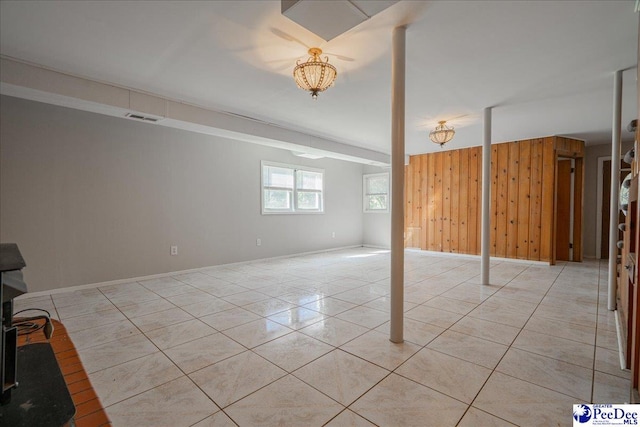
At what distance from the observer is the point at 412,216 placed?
7266 mm

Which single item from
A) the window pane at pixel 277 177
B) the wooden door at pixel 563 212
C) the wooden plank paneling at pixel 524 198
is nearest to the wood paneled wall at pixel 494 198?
the wooden plank paneling at pixel 524 198

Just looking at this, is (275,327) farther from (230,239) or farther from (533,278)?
(533,278)

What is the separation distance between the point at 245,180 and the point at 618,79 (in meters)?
5.40

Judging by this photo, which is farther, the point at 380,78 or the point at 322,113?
the point at 322,113

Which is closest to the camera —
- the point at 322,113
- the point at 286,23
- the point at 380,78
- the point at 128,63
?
the point at 286,23

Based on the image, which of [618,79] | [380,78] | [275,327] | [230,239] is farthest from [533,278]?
[230,239]

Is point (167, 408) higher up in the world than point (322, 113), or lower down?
lower down

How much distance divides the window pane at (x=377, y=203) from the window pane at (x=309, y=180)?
1848mm

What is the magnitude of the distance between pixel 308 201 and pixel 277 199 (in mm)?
991

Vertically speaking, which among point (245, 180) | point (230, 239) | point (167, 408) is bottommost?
point (167, 408)

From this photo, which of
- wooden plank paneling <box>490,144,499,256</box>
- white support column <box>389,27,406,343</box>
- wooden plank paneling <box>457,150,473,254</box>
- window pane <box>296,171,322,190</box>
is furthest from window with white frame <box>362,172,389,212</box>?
white support column <box>389,27,406,343</box>

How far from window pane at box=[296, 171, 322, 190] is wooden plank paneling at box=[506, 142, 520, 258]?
14.0 feet

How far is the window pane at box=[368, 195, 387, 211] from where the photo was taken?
8.01 metres

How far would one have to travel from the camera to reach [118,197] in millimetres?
4059
